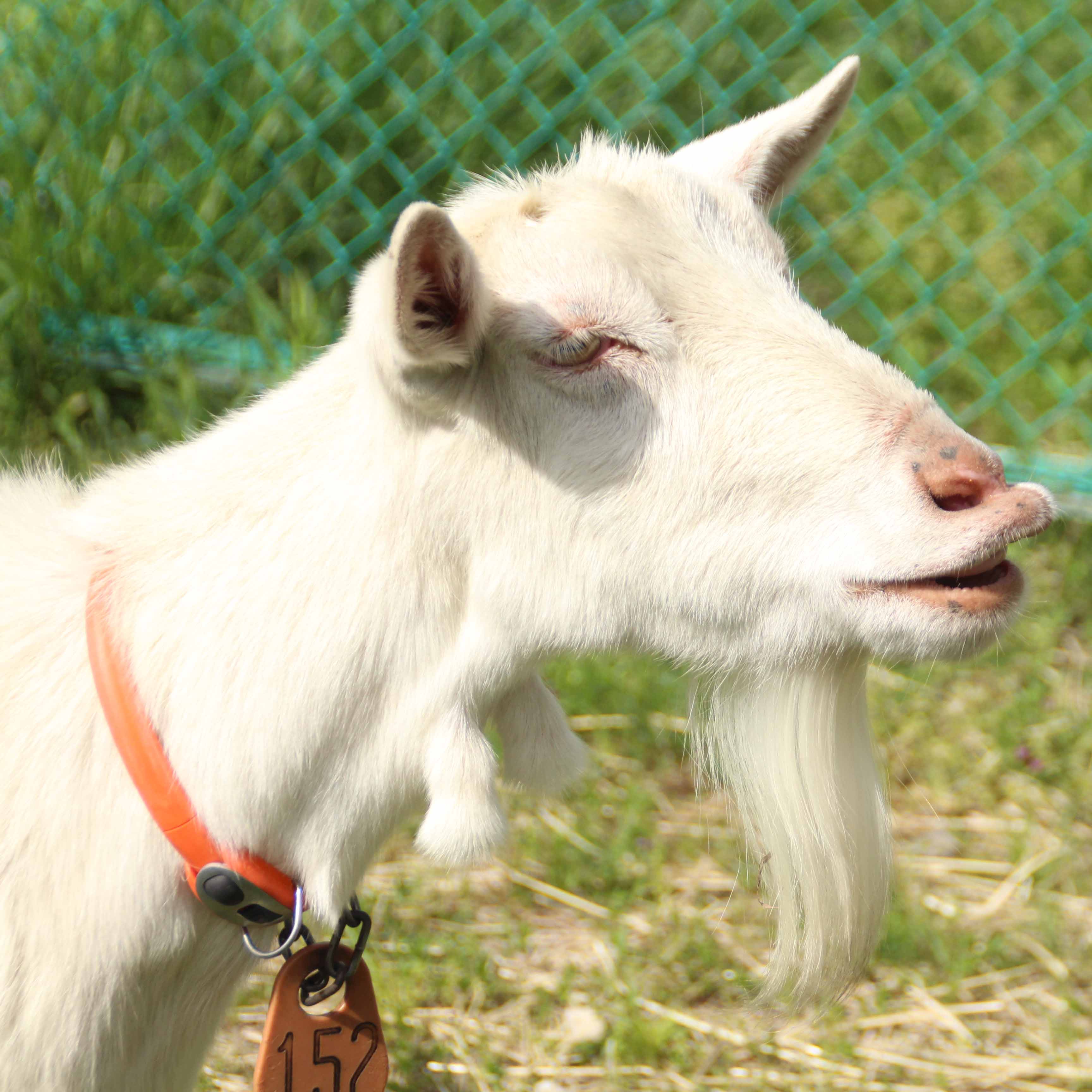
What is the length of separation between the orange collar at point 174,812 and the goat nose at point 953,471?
3.04ft

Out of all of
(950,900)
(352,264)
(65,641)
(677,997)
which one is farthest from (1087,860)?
(352,264)

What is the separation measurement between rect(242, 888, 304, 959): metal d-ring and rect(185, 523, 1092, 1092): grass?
0.95m

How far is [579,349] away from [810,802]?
0.72m

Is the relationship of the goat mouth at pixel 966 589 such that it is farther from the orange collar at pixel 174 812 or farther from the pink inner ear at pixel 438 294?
the orange collar at pixel 174 812

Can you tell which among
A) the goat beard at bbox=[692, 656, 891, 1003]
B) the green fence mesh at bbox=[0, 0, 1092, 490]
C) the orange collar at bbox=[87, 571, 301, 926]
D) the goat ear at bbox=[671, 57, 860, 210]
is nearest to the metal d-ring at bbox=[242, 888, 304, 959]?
the orange collar at bbox=[87, 571, 301, 926]

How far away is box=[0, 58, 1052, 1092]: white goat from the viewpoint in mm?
1586

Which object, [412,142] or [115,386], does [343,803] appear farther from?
[412,142]

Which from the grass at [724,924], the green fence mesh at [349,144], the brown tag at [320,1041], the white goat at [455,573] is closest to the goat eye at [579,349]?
the white goat at [455,573]

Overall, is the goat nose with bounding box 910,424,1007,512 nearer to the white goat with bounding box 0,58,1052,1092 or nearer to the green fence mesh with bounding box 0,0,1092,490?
the white goat with bounding box 0,58,1052,1092

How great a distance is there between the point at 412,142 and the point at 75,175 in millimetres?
1067

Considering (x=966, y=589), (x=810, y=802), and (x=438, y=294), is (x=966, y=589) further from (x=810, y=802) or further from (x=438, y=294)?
(x=438, y=294)

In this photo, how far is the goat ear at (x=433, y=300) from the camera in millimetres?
1441

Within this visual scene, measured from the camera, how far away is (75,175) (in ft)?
13.5

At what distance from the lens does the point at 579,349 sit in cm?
162
